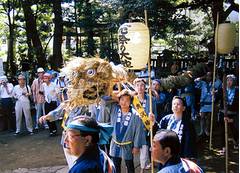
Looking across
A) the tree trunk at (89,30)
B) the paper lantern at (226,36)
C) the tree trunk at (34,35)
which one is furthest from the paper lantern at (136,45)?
the tree trunk at (34,35)

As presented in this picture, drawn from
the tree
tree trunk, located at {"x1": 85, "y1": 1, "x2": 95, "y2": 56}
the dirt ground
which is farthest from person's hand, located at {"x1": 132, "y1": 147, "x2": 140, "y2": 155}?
the tree

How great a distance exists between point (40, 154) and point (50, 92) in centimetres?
200

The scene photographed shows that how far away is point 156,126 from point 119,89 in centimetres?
135

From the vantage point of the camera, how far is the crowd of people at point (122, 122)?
3016 mm

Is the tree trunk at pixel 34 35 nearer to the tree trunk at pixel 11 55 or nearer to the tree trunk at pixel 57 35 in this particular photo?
the tree trunk at pixel 57 35

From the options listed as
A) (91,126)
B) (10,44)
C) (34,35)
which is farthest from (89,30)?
(91,126)

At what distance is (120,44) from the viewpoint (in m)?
6.77

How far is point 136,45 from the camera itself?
21.1ft

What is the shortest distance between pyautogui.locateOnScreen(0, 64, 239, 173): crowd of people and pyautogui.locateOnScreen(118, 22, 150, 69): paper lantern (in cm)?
43

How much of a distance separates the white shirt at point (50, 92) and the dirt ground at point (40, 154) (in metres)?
0.98

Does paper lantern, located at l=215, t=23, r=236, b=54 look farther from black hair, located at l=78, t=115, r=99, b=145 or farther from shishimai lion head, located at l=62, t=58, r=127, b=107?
black hair, located at l=78, t=115, r=99, b=145

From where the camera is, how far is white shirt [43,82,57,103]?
32.5 feet

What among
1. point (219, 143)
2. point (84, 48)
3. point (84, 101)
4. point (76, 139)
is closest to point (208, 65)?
point (219, 143)

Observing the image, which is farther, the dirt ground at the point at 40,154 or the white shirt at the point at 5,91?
the white shirt at the point at 5,91
